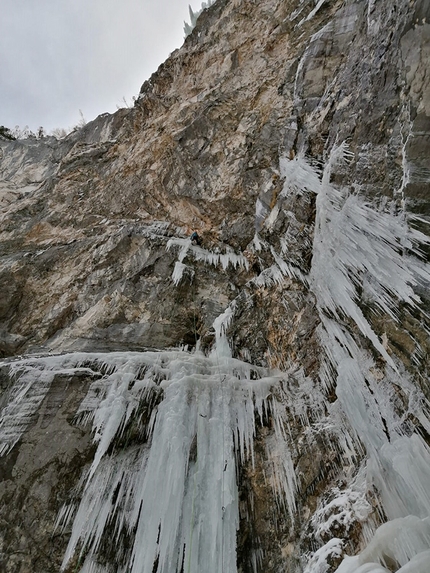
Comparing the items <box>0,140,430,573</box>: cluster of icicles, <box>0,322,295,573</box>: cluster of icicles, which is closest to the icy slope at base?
<box>0,140,430,573</box>: cluster of icicles

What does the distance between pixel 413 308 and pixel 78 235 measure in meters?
9.64

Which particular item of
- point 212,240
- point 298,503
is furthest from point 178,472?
point 212,240

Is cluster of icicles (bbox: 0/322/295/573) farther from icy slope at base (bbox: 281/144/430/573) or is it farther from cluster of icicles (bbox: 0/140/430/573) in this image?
icy slope at base (bbox: 281/144/430/573)

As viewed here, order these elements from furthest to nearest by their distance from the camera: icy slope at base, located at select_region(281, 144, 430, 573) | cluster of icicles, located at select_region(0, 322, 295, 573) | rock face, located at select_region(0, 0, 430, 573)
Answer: cluster of icicles, located at select_region(0, 322, 295, 573) → rock face, located at select_region(0, 0, 430, 573) → icy slope at base, located at select_region(281, 144, 430, 573)

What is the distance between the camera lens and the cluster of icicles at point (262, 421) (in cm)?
353

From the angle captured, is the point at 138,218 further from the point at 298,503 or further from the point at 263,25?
the point at 298,503

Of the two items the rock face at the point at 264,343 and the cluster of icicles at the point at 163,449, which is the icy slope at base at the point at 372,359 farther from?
the cluster of icicles at the point at 163,449

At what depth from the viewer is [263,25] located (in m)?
11.0

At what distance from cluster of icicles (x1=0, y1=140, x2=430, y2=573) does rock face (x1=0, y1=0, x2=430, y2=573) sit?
0.09ft

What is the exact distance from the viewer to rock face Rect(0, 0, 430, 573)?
3.88 meters

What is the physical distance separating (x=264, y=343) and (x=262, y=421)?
4.93ft

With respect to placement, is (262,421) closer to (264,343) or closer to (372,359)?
(264,343)

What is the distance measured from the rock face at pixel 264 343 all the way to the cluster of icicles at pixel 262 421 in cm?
3

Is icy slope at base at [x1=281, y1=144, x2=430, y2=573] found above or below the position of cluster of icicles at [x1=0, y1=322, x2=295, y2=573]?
above
